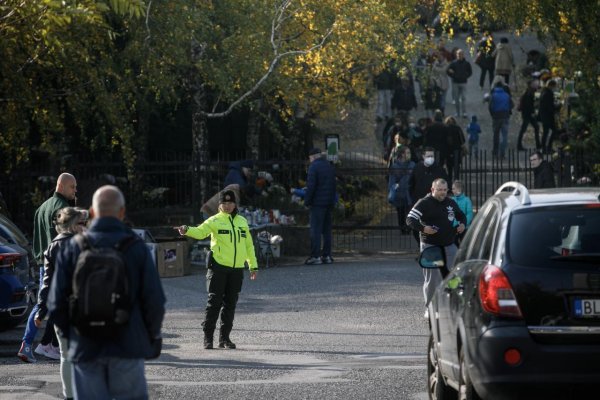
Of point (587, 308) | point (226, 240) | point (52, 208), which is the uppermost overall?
point (52, 208)

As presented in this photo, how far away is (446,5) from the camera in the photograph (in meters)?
30.8

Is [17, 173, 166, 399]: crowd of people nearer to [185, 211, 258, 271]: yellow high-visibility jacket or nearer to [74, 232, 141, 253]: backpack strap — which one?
[74, 232, 141, 253]: backpack strap

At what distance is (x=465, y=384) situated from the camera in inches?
354

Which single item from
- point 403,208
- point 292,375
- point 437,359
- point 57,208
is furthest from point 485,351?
point 403,208

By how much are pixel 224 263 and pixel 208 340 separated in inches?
30.2

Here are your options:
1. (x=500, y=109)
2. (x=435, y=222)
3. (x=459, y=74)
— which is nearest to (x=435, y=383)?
(x=435, y=222)

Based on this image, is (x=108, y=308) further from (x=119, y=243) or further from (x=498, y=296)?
(x=498, y=296)

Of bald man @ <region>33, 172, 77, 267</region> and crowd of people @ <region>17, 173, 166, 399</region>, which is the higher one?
bald man @ <region>33, 172, 77, 267</region>

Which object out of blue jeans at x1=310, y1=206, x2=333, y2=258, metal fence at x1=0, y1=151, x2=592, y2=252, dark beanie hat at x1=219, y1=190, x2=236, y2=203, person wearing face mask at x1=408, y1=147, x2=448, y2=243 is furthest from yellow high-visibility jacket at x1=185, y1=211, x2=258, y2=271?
metal fence at x1=0, y1=151, x2=592, y2=252

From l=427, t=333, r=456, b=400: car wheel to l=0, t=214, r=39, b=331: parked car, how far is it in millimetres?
5623

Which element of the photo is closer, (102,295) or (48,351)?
(102,295)

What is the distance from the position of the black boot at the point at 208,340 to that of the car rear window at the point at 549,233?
6.53m

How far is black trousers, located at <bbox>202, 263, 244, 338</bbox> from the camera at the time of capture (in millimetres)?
15062

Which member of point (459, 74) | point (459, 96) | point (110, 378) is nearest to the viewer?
point (110, 378)
